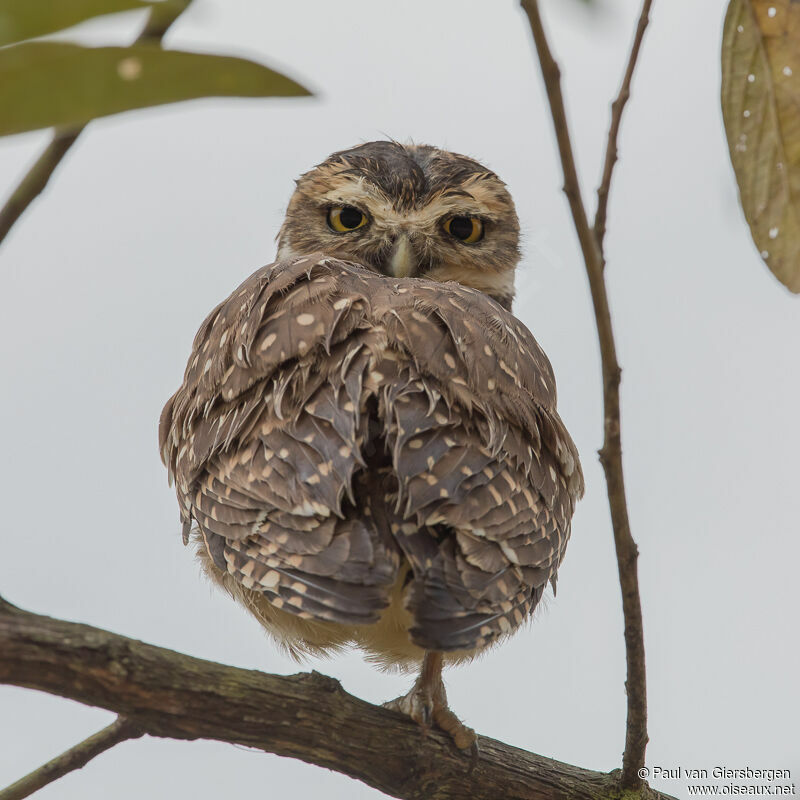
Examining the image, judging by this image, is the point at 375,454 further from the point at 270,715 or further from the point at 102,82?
the point at 102,82

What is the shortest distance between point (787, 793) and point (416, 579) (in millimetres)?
1504

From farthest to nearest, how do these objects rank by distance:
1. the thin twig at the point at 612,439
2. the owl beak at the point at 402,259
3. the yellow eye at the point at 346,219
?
the yellow eye at the point at 346,219 → the owl beak at the point at 402,259 → the thin twig at the point at 612,439

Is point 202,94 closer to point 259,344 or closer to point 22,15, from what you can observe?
point 22,15

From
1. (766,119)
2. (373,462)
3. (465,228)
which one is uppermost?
(465,228)

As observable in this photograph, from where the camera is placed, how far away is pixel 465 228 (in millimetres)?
4852

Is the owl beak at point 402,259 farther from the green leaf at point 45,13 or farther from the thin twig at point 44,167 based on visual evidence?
the green leaf at point 45,13

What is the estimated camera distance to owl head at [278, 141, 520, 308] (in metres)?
4.58

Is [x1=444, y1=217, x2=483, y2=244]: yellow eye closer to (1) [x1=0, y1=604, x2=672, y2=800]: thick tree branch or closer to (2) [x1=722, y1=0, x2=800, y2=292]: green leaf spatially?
(1) [x1=0, y1=604, x2=672, y2=800]: thick tree branch

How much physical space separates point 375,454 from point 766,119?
4.41 feet

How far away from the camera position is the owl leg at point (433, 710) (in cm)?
280

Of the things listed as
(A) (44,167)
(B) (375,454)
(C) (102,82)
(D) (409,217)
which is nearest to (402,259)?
(D) (409,217)

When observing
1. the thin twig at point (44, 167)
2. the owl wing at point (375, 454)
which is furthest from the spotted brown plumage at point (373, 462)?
the thin twig at point (44, 167)

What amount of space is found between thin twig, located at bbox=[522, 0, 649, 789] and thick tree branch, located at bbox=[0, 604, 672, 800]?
1.10 ft

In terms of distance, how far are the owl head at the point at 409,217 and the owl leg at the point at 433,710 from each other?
79.6 inches
